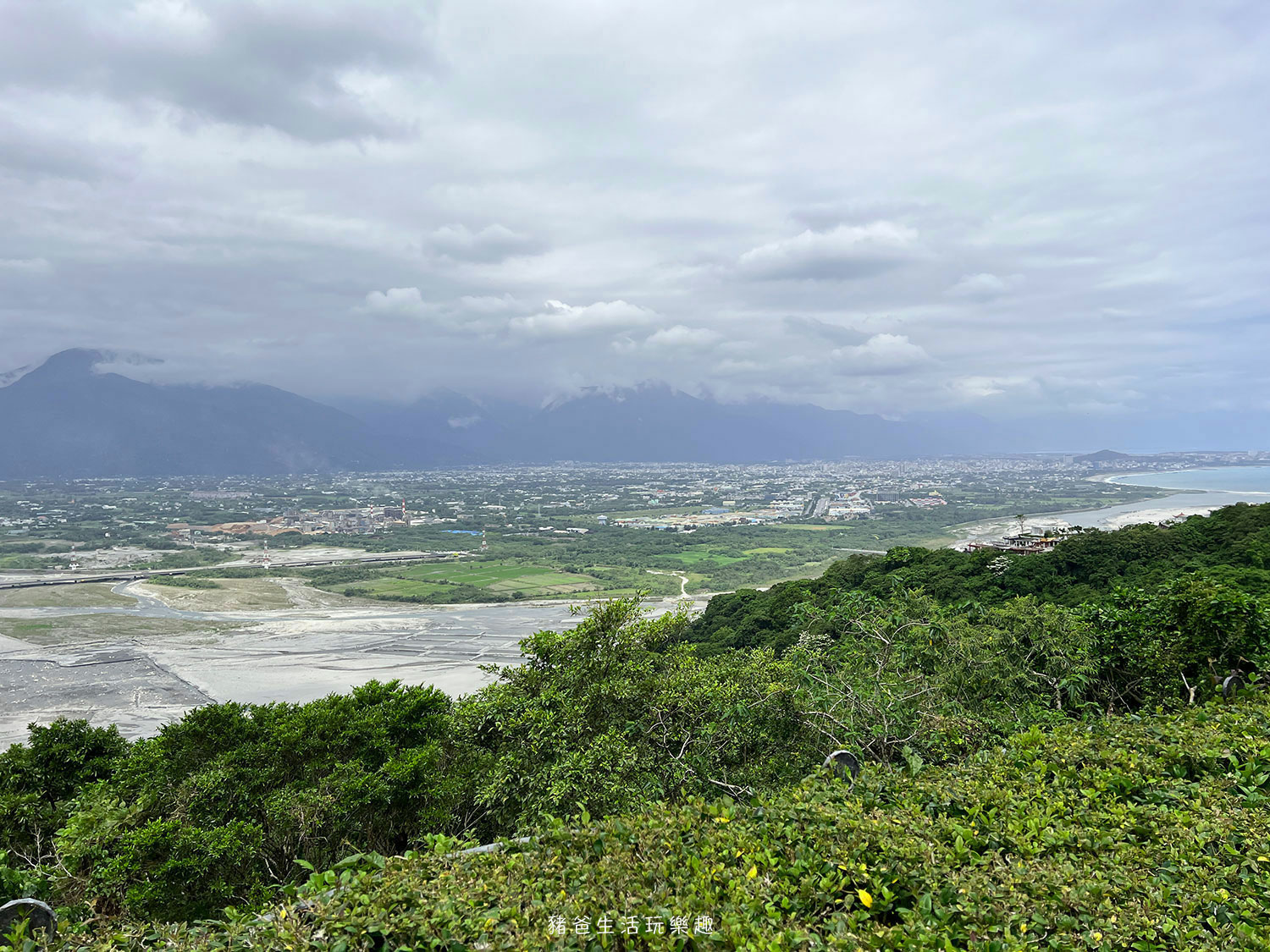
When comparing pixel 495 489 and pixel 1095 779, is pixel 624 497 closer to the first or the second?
pixel 495 489

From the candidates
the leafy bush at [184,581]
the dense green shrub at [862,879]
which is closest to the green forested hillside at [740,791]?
the dense green shrub at [862,879]

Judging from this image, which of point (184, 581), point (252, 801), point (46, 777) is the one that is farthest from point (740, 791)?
point (184, 581)

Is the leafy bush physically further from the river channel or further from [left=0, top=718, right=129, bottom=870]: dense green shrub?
[left=0, top=718, right=129, bottom=870]: dense green shrub

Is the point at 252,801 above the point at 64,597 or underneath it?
above

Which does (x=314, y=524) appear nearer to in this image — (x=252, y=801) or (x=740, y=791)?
(x=252, y=801)

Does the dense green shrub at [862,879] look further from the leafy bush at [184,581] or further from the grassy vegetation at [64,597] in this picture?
the leafy bush at [184,581]

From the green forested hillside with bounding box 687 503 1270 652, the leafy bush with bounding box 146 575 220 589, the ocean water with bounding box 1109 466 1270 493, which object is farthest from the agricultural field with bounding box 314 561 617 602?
the ocean water with bounding box 1109 466 1270 493
